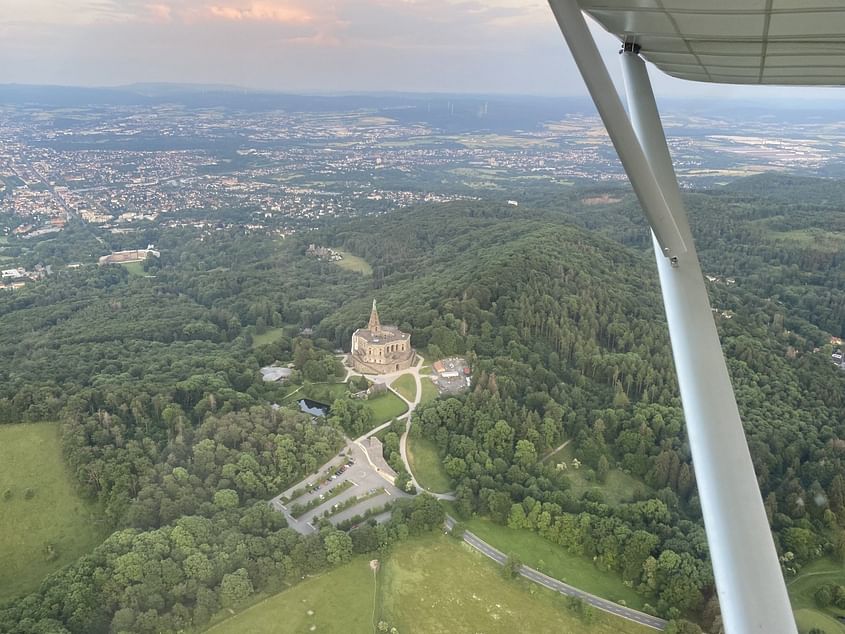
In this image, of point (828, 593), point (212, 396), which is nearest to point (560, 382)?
point (828, 593)

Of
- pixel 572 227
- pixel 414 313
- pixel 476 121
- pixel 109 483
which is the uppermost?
pixel 476 121

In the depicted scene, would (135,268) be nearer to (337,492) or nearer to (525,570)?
(337,492)

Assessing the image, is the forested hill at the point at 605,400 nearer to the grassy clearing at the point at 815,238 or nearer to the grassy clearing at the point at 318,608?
the grassy clearing at the point at 318,608

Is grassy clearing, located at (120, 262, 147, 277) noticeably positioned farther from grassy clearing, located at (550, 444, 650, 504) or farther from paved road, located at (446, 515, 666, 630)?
→ paved road, located at (446, 515, 666, 630)

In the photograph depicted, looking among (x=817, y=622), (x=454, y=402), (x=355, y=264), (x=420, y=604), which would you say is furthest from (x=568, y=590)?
(x=355, y=264)

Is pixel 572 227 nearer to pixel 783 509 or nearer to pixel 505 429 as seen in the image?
pixel 505 429

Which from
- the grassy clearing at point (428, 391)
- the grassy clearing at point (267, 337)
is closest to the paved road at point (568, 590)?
the grassy clearing at point (428, 391)
